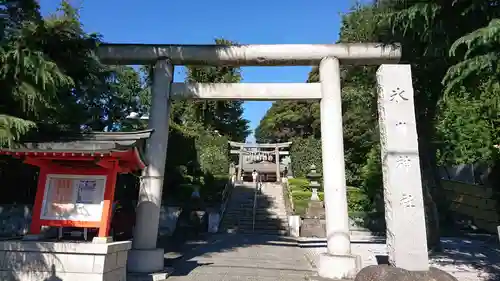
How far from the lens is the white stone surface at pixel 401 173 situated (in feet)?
20.4

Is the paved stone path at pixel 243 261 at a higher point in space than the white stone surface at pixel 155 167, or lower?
lower

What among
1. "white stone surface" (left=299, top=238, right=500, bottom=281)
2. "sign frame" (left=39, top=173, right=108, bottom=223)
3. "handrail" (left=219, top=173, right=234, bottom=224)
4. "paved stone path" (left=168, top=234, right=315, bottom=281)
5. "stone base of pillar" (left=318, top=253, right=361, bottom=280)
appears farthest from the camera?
"handrail" (left=219, top=173, right=234, bottom=224)

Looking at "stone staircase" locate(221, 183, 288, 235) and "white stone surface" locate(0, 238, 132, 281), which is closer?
"white stone surface" locate(0, 238, 132, 281)

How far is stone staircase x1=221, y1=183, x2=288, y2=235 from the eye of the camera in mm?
15383

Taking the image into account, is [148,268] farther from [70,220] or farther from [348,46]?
[348,46]

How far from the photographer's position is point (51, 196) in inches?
246

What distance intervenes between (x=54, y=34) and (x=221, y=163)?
55.6 feet

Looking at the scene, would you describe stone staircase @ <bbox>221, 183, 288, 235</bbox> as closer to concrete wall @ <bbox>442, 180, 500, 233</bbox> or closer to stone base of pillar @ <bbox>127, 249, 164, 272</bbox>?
stone base of pillar @ <bbox>127, 249, 164, 272</bbox>

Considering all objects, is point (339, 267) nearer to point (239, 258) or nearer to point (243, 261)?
point (243, 261)

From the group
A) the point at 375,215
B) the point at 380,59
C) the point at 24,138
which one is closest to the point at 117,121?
the point at 24,138

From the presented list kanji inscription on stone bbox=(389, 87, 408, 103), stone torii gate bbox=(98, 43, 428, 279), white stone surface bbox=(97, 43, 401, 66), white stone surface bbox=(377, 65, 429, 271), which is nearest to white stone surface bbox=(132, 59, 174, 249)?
stone torii gate bbox=(98, 43, 428, 279)

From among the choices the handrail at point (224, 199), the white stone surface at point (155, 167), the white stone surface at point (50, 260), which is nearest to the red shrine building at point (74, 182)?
the white stone surface at point (50, 260)

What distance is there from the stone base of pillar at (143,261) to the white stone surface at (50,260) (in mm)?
1574

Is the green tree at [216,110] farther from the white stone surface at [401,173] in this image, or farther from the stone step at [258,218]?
the white stone surface at [401,173]
